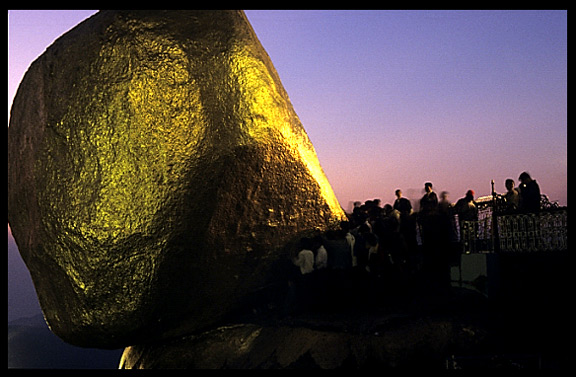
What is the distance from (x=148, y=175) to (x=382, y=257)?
3328 mm

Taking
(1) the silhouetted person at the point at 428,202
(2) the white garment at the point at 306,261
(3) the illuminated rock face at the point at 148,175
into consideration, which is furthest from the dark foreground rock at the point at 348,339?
(1) the silhouetted person at the point at 428,202

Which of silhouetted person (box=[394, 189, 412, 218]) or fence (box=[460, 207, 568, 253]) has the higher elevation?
silhouetted person (box=[394, 189, 412, 218])

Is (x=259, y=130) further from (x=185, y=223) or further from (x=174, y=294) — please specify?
(x=174, y=294)

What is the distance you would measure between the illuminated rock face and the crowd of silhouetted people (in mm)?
608

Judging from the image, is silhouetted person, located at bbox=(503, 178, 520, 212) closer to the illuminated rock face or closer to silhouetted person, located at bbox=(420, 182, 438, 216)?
silhouetted person, located at bbox=(420, 182, 438, 216)

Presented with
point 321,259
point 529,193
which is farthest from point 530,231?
point 321,259

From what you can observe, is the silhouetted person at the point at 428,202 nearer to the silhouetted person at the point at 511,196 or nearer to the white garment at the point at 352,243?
the silhouetted person at the point at 511,196

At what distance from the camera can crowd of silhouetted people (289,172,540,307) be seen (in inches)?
290

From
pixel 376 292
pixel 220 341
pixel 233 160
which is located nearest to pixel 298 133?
pixel 233 160

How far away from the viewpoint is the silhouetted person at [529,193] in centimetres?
819

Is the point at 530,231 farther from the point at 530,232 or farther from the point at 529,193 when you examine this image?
the point at 529,193

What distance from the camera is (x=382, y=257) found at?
7492 millimetres

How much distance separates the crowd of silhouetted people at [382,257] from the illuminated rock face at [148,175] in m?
0.61

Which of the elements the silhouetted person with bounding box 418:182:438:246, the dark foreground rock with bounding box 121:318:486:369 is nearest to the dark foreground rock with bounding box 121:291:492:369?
the dark foreground rock with bounding box 121:318:486:369
